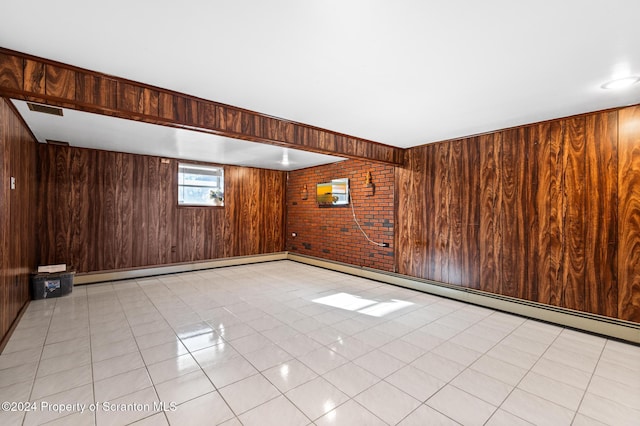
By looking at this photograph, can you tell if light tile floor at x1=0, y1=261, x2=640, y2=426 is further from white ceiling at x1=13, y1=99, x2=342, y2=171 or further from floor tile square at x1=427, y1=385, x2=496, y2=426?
white ceiling at x1=13, y1=99, x2=342, y2=171

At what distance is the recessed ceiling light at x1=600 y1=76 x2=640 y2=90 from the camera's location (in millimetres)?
2475

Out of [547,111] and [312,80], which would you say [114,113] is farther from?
[547,111]

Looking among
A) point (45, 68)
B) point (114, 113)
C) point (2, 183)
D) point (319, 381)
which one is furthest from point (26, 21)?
point (319, 381)

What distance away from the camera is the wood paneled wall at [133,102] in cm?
219

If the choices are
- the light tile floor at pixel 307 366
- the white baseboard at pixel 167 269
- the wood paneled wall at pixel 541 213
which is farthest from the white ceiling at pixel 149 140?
the wood paneled wall at pixel 541 213

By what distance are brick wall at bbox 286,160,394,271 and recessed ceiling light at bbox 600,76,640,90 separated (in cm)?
307

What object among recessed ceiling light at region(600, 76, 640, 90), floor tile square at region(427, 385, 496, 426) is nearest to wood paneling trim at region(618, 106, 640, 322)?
recessed ceiling light at region(600, 76, 640, 90)

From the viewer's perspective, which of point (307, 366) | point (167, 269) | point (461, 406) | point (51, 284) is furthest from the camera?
point (167, 269)

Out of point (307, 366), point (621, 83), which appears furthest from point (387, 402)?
point (621, 83)

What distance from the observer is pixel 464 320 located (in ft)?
11.7

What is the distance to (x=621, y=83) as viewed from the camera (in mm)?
2547

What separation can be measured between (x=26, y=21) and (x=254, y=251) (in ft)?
20.1

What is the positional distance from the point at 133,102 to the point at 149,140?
239cm

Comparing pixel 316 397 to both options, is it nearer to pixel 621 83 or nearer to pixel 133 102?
pixel 133 102
